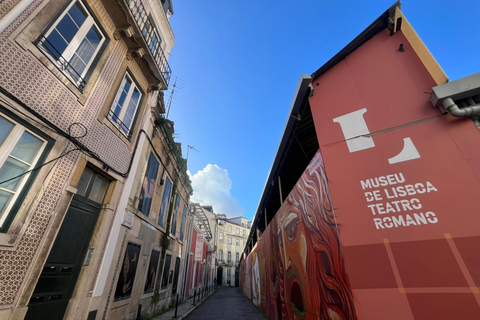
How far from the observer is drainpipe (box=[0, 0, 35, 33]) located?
3248 millimetres

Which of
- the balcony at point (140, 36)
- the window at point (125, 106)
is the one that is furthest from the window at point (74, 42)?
the window at point (125, 106)

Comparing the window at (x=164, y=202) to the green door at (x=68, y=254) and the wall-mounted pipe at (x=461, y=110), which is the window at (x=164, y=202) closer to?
the green door at (x=68, y=254)

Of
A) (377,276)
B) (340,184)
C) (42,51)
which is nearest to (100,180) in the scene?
(42,51)

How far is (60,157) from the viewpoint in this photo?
3977 mm

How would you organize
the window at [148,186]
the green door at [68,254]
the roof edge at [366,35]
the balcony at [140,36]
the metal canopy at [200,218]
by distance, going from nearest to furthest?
the green door at [68,254] < the roof edge at [366,35] < the balcony at [140,36] < the window at [148,186] < the metal canopy at [200,218]

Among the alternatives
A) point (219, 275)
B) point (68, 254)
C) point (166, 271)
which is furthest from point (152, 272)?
point (219, 275)

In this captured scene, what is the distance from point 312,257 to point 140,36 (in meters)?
7.92

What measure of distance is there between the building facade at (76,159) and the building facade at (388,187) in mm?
5037

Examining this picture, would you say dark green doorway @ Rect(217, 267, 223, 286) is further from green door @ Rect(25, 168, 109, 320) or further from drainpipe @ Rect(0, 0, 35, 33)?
drainpipe @ Rect(0, 0, 35, 33)

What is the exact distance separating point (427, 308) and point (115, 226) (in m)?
6.59

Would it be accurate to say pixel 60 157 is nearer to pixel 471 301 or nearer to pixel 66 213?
pixel 66 213

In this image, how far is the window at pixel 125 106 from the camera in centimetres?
580

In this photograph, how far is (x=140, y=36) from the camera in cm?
619

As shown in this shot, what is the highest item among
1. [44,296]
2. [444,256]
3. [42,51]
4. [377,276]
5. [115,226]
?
[42,51]
